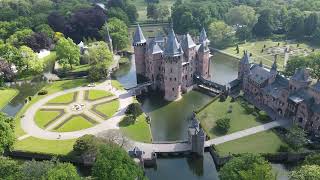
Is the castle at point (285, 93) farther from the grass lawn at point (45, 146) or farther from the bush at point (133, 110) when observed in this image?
the grass lawn at point (45, 146)

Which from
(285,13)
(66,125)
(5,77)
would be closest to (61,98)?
(66,125)

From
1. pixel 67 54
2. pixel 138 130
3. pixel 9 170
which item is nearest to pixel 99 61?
pixel 67 54

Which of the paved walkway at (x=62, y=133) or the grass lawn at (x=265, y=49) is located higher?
the grass lawn at (x=265, y=49)

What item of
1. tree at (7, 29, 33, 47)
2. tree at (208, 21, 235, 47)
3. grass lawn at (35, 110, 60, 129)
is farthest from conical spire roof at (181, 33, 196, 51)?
tree at (7, 29, 33, 47)

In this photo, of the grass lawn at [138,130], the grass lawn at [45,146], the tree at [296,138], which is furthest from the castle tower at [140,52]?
the tree at [296,138]

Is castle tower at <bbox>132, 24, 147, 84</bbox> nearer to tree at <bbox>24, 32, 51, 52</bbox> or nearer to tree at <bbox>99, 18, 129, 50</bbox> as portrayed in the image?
tree at <bbox>99, 18, 129, 50</bbox>
